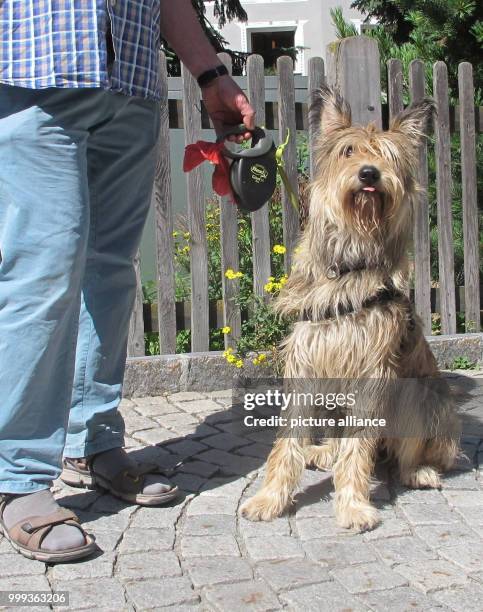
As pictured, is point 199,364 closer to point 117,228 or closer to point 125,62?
point 117,228

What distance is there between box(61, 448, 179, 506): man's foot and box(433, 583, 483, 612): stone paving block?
117 centimetres

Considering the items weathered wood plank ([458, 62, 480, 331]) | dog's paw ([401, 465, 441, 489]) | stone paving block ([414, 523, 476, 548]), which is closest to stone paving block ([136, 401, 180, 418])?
dog's paw ([401, 465, 441, 489])

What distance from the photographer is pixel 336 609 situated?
98.7 inches

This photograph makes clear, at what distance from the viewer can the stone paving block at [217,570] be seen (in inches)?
106

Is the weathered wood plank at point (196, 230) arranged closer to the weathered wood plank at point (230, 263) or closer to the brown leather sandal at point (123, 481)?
the weathered wood plank at point (230, 263)

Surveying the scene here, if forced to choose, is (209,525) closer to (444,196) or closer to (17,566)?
(17,566)

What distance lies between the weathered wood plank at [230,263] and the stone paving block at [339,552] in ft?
7.34

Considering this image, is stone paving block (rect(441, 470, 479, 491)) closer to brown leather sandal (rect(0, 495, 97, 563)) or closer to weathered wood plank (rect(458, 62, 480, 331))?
brown leather sandal (rect(0, 495, 97, 563))

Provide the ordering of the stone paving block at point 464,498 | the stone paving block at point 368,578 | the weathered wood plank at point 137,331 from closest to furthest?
1. the stone paving block at point 368,578
2. the stone paving block at point 464,498
3. the weathered wood plank at point 137,331

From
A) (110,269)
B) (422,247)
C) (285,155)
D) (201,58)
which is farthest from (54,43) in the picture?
(422,247)

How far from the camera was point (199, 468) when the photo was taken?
373cm

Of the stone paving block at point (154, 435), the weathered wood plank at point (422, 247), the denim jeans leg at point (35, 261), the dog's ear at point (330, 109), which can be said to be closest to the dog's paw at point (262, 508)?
the denim jeans leg at point (35, 261)

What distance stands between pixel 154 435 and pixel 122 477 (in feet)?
2.95

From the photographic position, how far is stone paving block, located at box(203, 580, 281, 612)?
2.52m
